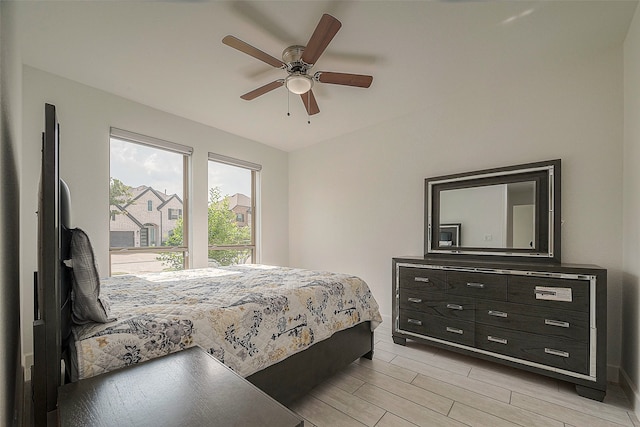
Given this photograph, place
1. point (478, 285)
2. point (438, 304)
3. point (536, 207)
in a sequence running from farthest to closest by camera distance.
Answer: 1. point (438, 304)
2. point (536, 207)
3. point (478, 285)

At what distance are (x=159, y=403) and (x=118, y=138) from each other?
3.00 meters

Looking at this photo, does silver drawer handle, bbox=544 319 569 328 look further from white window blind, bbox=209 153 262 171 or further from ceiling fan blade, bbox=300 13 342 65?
white window blind, bbox=209 153 262 171

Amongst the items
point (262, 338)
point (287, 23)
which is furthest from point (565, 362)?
point (287, 23)

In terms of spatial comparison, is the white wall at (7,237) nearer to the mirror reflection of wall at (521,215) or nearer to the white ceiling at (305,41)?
the white ceiling at (305,41)

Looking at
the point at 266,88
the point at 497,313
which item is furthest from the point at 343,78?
the point at 497,313

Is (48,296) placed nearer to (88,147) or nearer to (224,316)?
(224,316)

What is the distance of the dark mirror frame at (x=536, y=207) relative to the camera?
240 cm

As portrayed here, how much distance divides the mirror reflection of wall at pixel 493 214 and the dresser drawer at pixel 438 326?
799 millimetres

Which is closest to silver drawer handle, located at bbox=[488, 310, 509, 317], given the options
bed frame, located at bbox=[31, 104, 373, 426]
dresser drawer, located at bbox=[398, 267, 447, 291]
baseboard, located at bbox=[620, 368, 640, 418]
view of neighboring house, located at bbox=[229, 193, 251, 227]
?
dresser drawer, located at bbox=[398, 267, 447, 291]

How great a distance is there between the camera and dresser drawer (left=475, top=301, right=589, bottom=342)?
197 cm

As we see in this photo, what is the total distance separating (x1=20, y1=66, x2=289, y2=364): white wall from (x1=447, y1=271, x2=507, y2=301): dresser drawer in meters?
2.86

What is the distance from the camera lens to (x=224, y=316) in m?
1.45

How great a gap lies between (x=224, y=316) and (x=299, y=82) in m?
1.71

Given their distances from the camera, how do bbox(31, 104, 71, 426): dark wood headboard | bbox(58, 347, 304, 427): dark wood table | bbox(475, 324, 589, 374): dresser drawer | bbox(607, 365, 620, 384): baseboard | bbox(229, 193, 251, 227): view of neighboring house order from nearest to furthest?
bbox(58, 347, 304, 427): dark wood table < bbox(31, 104, 71, 426): dark wood headboard < bbox(475, 324, 589, 374): dresser drawer < bbox(607, 365, 620, 384): baseboard < bbox(229, 193, 251, 227): view of neighboring house
